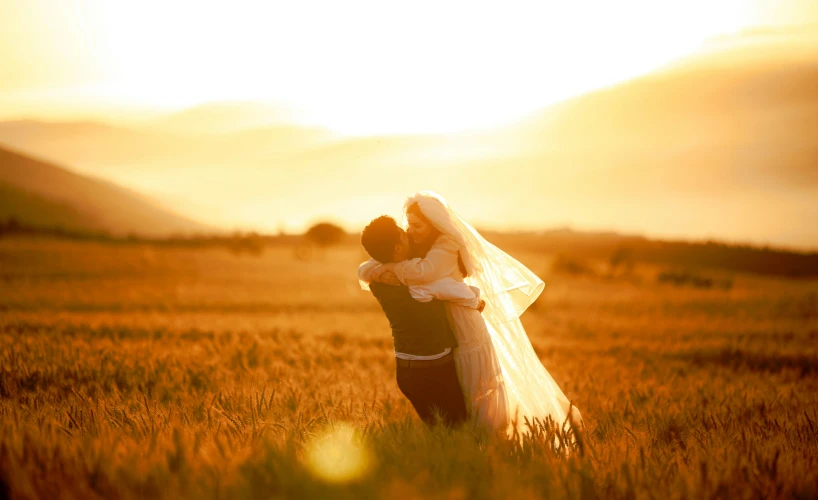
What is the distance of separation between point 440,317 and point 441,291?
0.31 metres

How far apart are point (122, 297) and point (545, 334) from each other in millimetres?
16691

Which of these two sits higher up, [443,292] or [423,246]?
[423,246]

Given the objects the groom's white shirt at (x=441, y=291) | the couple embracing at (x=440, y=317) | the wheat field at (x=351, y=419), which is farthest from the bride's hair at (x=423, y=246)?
the wheat field at (x=351, y=419)

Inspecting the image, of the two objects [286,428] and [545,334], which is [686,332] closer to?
[545,334]

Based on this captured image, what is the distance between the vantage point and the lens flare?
3549 millimetres

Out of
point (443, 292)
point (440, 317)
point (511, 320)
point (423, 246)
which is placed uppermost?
point (423, 246)

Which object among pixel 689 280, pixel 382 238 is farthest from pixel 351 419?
pixel 689 280

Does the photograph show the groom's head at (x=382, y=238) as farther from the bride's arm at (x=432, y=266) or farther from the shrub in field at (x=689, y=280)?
the shrub in field at (x=689, y=280)

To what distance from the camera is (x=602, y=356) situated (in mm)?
15312

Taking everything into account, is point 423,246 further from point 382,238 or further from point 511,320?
point 511,320

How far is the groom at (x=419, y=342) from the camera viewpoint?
18.3 ft

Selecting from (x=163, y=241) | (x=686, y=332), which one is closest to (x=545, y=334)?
(x=686, y=332)

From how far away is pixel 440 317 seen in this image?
5801 mm

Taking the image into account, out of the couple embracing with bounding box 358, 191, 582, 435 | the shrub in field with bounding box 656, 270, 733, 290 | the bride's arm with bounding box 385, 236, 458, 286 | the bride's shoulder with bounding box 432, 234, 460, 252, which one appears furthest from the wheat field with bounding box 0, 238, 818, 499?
the shrub in field with bounding box 656, 270, 733, 290
